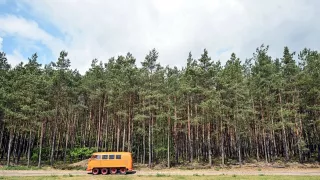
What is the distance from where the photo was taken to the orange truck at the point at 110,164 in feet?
85.8

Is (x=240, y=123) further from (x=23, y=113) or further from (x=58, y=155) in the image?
(x=58, y=155)

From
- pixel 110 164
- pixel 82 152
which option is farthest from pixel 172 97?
pixel 82 152

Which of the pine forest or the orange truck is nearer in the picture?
the orange truck

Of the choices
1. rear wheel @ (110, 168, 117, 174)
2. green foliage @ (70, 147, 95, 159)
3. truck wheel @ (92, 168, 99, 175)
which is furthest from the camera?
green foliage @ (70, 147, 95, 159)

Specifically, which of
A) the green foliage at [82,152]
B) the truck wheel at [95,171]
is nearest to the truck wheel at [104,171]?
the truck wheel at [95,171]

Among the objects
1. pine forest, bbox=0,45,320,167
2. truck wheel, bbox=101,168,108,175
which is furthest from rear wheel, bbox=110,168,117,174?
pine forest, bbox=0,45,320,167

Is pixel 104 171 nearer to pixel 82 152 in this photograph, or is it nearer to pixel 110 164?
pixel 110 164

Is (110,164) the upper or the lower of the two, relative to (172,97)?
lower

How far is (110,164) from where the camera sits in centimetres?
2636

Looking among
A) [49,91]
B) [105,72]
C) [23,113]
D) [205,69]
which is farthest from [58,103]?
[205,69]

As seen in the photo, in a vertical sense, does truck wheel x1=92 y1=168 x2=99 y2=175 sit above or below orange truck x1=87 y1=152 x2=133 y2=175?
below

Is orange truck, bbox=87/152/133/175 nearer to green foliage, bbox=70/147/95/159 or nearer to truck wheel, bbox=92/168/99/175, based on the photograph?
truck wheel, bbox=92/168/99/175

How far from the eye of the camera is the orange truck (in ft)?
85.8

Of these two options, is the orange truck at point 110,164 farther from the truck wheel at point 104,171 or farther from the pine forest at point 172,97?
the pine forest at point 172,97
